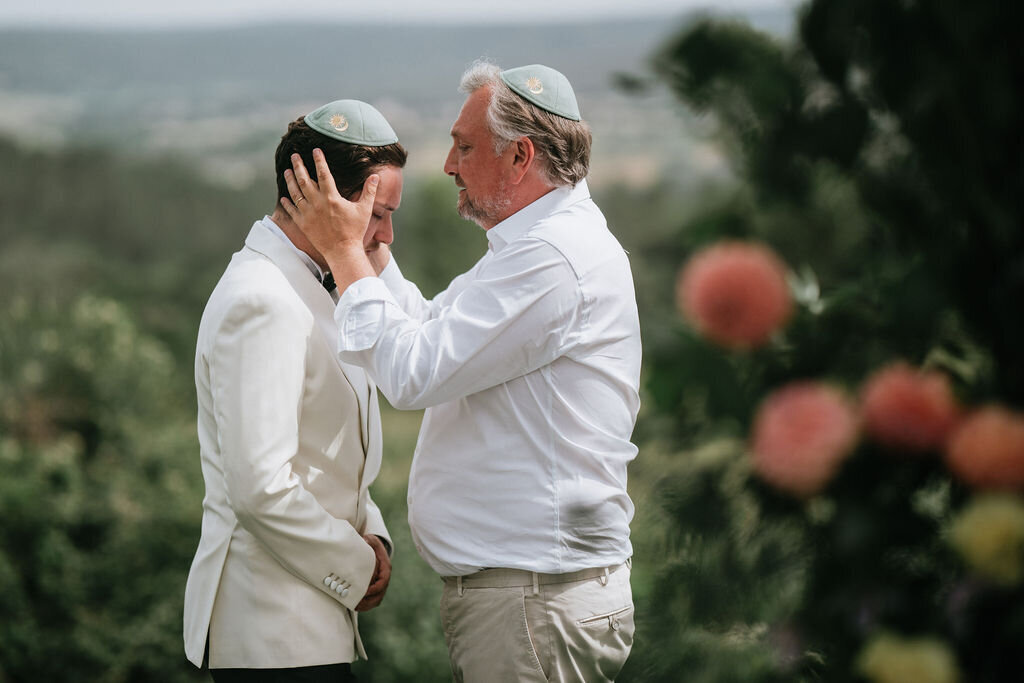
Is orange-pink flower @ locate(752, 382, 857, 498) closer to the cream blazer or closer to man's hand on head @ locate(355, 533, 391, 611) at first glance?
the cream blazer

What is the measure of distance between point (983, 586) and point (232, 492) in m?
1.74

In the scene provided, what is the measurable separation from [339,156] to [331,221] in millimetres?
201

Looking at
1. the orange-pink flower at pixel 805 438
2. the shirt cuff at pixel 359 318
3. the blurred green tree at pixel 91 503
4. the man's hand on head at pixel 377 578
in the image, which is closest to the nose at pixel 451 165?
the shirt cuff at pixel 359 318

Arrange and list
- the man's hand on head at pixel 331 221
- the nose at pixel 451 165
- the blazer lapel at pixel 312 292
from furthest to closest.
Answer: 1. the nose at pixel 451 165
2. the blazer lapel at pixel 312 292
3. the man's hand on head at pixel 331 221

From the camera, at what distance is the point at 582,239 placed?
2.44 meters

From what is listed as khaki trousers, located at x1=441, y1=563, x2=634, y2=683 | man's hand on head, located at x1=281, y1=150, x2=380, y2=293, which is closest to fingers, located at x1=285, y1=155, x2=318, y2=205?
man's hand on head, located at x1=281, y1=150, x2=380, y2=293

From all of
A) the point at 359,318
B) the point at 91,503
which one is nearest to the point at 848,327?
the point at 359,318

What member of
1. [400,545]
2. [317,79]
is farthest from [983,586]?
[317,79]

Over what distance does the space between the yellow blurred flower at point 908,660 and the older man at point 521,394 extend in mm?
1477

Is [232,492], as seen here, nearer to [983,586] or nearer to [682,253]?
[682,253]

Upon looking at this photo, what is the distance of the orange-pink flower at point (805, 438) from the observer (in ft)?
2.91

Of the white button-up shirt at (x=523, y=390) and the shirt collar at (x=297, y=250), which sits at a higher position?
the shirt collar at (x=297, y=250)

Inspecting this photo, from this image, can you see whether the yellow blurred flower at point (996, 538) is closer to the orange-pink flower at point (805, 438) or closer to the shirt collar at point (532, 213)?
the orange-pink flower at point (805, 438)

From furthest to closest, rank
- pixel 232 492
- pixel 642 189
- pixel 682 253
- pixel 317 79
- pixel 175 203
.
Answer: pixel 317 79
pixel 175 203
pixel 232 492
pixel 642 189
pixel 682 253
